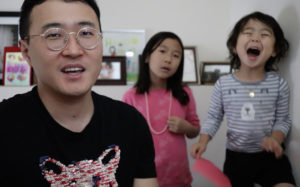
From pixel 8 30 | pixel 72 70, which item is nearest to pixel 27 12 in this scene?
pixel 72 70

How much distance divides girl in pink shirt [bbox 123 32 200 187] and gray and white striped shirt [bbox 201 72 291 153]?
0.29 meters

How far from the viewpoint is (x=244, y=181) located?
1.17 metres

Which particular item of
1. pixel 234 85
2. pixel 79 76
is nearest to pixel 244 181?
pixel 234 85

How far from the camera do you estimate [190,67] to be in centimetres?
204

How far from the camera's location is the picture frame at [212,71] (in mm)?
2035

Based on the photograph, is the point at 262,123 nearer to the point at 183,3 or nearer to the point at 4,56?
the point at 183,3

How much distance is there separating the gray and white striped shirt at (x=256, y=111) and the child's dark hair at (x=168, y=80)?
336 mm

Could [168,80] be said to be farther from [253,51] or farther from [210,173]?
[210,173]

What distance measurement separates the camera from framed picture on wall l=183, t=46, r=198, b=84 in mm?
2012

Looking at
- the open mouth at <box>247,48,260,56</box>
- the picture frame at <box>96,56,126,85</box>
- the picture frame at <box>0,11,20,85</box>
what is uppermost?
the picture frame at <box>0,11,20,85</box>

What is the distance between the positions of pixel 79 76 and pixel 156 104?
2.65 feet

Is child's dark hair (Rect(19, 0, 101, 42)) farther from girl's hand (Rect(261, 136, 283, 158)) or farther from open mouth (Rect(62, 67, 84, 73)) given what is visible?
girl's hand (Rect(261, 136, 283, 158))

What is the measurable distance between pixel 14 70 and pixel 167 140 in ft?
4.13

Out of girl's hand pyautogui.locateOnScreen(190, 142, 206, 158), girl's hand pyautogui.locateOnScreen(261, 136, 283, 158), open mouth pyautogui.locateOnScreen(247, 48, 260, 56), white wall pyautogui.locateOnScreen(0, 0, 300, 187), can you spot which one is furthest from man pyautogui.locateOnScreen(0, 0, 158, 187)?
white wall pyautogui.locateOnScreen(0, 0, 300, 187)
